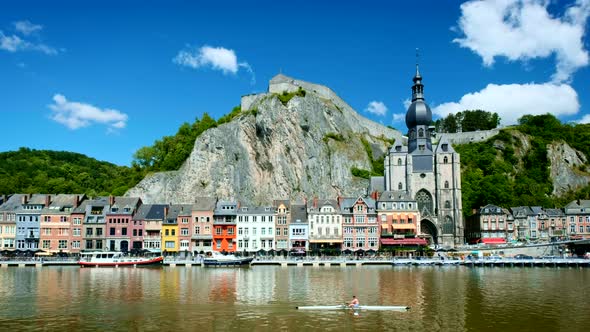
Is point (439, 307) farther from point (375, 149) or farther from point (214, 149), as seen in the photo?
point (375, 149)

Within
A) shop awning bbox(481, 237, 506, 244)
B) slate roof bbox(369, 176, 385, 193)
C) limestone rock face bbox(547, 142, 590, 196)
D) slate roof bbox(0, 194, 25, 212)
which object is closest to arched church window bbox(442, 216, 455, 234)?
shop awning bbox(481, 237, 506, 244)

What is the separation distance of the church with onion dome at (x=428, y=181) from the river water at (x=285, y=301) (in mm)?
28585

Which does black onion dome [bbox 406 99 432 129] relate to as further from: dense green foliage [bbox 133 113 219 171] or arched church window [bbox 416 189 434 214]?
dense green foliage [bbox 133 113 219 171]

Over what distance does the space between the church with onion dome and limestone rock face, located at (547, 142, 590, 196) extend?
2785 cm

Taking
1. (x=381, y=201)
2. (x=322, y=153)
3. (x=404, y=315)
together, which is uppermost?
(x=322, y=153)

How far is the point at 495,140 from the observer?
10356 cm

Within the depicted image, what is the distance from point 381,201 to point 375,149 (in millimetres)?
29929

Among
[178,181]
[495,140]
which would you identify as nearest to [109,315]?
[178,181]

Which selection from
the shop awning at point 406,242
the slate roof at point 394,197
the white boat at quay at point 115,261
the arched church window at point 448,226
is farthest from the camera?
the arched church window at point 448,226

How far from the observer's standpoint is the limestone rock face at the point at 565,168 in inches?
3733

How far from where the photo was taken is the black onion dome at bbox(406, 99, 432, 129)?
84000 millimetres

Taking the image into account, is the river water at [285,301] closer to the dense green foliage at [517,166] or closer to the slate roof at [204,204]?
the slate roof at [204,204]

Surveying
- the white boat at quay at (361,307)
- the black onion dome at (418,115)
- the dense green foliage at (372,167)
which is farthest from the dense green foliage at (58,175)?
the white boat at quay at (361,307)

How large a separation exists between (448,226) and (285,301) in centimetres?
5159
